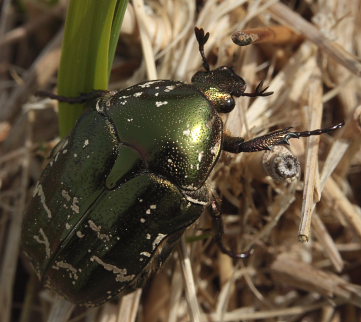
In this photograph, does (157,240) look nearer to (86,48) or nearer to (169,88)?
(169,88)

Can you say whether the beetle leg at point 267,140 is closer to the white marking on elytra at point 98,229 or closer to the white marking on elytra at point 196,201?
the white marking on elytra at point 196,201

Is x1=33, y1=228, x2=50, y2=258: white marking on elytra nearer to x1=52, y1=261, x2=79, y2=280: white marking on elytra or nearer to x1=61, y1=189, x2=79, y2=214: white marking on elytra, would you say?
x1=52, y1=261, x2=79, y2=280: white marking on elytra

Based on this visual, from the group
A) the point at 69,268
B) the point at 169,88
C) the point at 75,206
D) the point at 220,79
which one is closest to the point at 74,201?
the point at 75,206

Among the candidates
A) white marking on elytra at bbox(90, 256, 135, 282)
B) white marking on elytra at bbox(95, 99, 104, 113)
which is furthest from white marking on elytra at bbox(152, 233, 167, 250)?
white marking on elytra at bbox(95, 99, 104, 113)

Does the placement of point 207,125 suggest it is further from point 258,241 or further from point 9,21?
point 9,21

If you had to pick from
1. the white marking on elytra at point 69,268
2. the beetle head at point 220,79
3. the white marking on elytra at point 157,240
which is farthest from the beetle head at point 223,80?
the white marking on elytra at point 69,268
